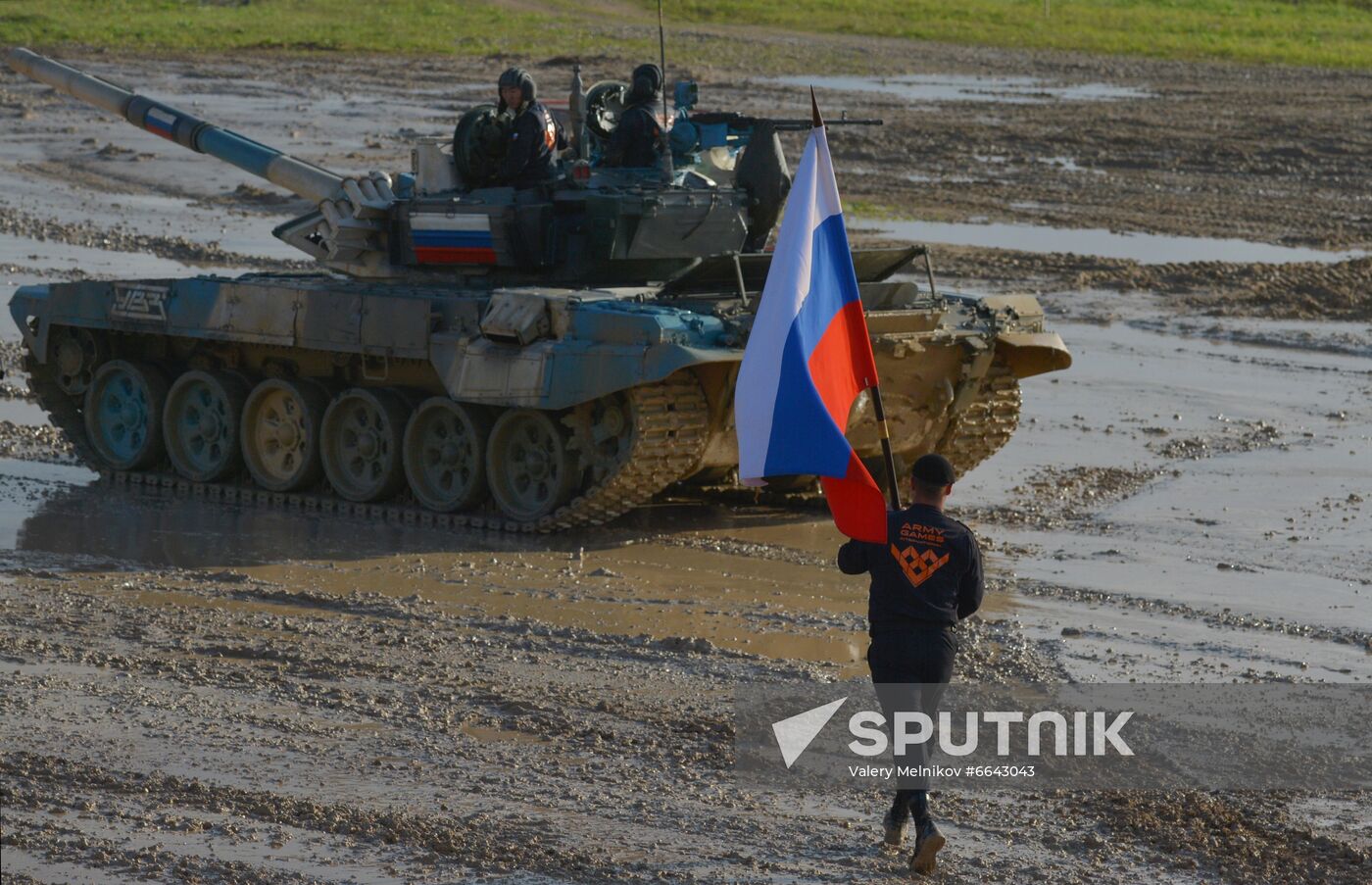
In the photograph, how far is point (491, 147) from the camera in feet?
44.9

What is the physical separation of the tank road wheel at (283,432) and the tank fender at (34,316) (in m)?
1.85

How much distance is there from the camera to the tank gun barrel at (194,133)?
49.0ft

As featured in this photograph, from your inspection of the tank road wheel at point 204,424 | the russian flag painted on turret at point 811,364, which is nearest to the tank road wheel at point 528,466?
the tank road wheel at point 204,424

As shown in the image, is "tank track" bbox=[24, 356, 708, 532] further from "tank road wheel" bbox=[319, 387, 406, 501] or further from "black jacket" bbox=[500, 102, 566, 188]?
"black jacket" bbox=[500, 102, 566, 188]

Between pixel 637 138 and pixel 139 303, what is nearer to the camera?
pixel 637 138

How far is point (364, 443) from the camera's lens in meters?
13.8

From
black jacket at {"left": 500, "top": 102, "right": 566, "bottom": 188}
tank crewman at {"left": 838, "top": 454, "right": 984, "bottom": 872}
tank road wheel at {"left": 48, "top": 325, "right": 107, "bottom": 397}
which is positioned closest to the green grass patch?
tank road wheel at {"left": 48, "top": 325, "right": 107, "bottom": 397}

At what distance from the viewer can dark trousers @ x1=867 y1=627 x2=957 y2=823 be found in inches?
280

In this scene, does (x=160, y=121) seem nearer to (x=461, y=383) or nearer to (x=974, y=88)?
(x=461, y=383)

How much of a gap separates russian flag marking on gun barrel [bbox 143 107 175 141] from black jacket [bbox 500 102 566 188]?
11.3 feet

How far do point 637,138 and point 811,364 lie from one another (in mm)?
6538

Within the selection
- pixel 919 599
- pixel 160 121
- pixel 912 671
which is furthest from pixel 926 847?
pixel 160 121

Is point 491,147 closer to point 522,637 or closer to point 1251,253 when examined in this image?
point 522,637

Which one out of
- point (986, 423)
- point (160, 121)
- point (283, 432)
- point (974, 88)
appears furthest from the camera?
point (974, 88)
